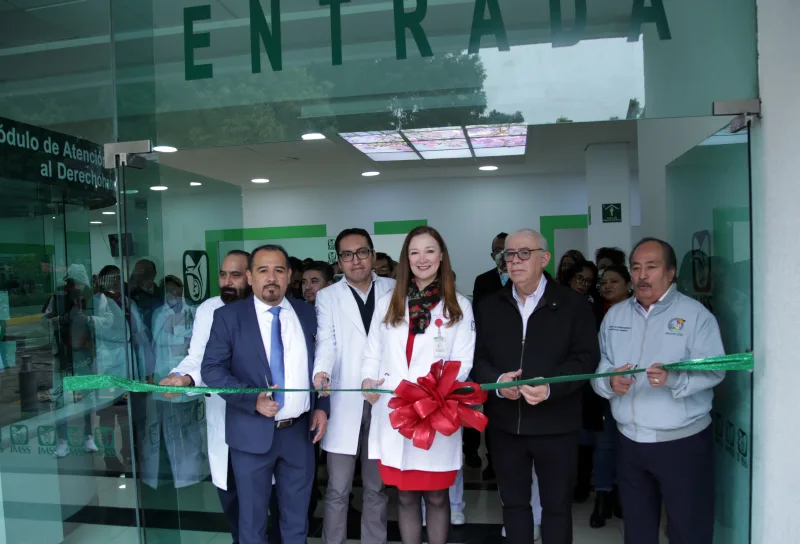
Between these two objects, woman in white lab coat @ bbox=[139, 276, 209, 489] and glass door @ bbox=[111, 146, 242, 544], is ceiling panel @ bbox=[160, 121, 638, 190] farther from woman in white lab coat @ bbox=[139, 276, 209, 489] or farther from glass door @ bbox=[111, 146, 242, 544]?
woman in white lab coat @ bbox=[139, 276, 209, 489]

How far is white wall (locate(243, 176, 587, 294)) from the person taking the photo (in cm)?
1002

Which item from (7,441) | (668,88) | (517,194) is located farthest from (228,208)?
(517,194)

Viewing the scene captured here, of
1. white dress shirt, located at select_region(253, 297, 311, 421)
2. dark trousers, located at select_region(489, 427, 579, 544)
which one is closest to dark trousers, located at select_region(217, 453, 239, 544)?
white dress shirt, located at select_region(253, 297, 311, 421)

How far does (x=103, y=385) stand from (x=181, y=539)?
101 cm

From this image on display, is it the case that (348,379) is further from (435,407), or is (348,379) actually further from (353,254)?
(435,407)

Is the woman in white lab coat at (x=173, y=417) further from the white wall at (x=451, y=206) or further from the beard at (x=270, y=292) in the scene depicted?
the white wall at (x=451, y=206)

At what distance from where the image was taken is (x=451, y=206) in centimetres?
1023

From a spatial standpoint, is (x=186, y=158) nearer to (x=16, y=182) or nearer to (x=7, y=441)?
(x=16, y=182)

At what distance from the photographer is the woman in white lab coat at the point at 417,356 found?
2.73 metres

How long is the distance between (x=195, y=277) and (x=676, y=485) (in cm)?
282

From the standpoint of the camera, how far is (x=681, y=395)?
2.59 m

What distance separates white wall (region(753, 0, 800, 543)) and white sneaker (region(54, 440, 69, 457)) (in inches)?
143

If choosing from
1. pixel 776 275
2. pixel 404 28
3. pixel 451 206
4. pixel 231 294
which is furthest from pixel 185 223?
pixel 451 206

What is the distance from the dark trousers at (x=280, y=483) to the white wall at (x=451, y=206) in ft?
24.2
